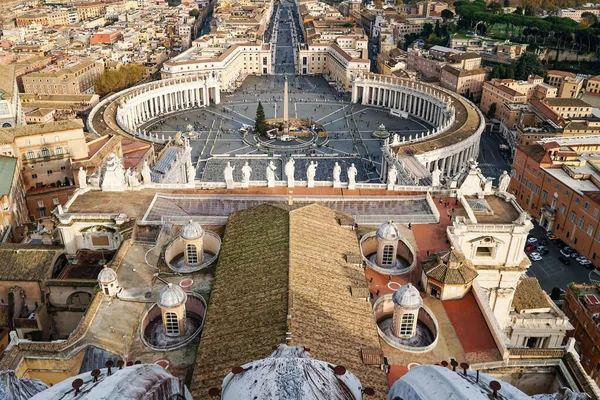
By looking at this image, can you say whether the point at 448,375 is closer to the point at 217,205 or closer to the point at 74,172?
the point at 217,205

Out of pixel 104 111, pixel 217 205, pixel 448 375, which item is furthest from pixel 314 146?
pixel 448 375

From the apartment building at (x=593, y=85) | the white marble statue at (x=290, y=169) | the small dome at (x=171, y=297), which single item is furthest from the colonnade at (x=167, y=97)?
the apartment building at (x=593, y=85)

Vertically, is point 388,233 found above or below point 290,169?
above

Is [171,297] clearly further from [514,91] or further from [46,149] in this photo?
[514,91]

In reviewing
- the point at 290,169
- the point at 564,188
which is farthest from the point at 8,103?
the point at 564,188

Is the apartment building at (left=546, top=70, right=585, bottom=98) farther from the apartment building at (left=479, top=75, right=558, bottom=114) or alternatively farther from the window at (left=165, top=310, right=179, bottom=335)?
the window at (left=165, top=310, right=179, bottom=335)

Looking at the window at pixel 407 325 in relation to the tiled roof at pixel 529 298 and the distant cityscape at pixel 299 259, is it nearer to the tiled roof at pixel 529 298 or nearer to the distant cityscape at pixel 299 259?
the distant cityscape at pixel 299 259
